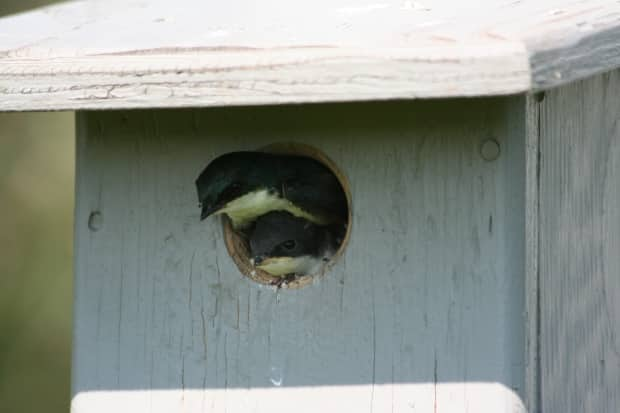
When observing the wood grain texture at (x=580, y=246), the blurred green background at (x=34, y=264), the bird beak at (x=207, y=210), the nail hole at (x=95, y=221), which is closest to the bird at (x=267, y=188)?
the bird beak at (x=207, y=210)

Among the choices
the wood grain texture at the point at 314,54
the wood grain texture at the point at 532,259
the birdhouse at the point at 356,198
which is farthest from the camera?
the wood grain texture at the point at 532,259

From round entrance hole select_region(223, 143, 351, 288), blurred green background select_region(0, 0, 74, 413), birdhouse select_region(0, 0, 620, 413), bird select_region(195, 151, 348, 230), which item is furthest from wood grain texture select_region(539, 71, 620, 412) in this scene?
blurred green background select_region(0, 0, 74, 413)

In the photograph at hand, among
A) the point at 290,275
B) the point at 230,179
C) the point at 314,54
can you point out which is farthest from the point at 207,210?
the point at 314,54

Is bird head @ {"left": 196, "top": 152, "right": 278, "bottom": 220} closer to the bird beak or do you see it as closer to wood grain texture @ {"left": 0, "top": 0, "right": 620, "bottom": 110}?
the bird beak

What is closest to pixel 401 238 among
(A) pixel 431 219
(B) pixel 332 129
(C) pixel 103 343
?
(A) pixel 431 219

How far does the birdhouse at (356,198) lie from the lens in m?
1.80

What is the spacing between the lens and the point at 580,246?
2.15 m

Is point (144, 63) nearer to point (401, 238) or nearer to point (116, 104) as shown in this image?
point (116, 104)

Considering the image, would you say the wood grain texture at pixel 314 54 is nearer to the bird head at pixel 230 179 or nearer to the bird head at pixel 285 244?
the bird head at pixel 230 179

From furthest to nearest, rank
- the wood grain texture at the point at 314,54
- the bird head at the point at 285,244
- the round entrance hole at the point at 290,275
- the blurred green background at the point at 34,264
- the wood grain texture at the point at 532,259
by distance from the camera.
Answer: the blurred green background at the point at 34,264 → the bird head at the point at 285,244 → the round entrance hole at the point at 290,275 → the wood grain texture at the point at 532,259 → the wood grain texture at the point at 314,54

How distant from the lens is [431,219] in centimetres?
200

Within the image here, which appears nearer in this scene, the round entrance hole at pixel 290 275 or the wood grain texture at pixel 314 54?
the wood grain texture at pixel 314 54

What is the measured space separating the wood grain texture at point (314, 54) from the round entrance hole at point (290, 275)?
8.8 inches

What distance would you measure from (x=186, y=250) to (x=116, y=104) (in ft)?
1.35
